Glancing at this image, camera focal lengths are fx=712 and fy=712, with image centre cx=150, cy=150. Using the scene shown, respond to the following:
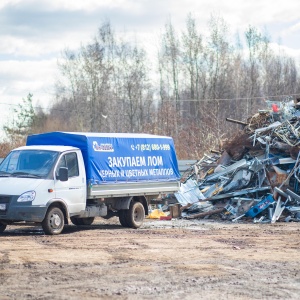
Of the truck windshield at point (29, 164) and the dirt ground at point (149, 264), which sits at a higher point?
the truck windshield at point (29, 164)

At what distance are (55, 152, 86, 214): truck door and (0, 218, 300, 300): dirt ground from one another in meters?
0.75

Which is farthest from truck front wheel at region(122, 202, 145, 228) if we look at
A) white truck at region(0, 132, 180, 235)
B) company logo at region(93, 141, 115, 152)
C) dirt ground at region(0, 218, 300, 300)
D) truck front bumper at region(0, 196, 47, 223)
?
truck front bumper at region(0, 196, 47, 223)

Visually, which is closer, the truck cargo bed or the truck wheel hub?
the truck wheel hub

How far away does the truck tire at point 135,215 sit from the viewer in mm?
19656

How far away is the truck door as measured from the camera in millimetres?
17391

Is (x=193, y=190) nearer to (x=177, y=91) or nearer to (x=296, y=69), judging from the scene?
(x=177, y=91)

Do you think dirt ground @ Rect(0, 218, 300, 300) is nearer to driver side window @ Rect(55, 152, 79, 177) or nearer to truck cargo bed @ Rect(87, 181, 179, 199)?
truck cargo bed @ Rect(87, 181, 179, 199)

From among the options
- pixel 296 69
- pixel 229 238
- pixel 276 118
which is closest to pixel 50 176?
pixel 229 238

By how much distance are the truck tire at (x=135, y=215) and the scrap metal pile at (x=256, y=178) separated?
3.54 metres

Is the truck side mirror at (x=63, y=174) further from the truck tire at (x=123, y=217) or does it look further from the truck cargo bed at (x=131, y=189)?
the truck tire at (x=123, y=217)

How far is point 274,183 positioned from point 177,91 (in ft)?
176

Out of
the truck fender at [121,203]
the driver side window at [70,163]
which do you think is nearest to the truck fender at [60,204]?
the driver side window at [70,163]

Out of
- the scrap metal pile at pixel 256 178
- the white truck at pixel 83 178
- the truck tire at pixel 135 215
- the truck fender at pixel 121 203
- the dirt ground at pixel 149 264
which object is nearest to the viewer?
the dirt ground at pixel 149 264

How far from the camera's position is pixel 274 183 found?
76.6 ft
